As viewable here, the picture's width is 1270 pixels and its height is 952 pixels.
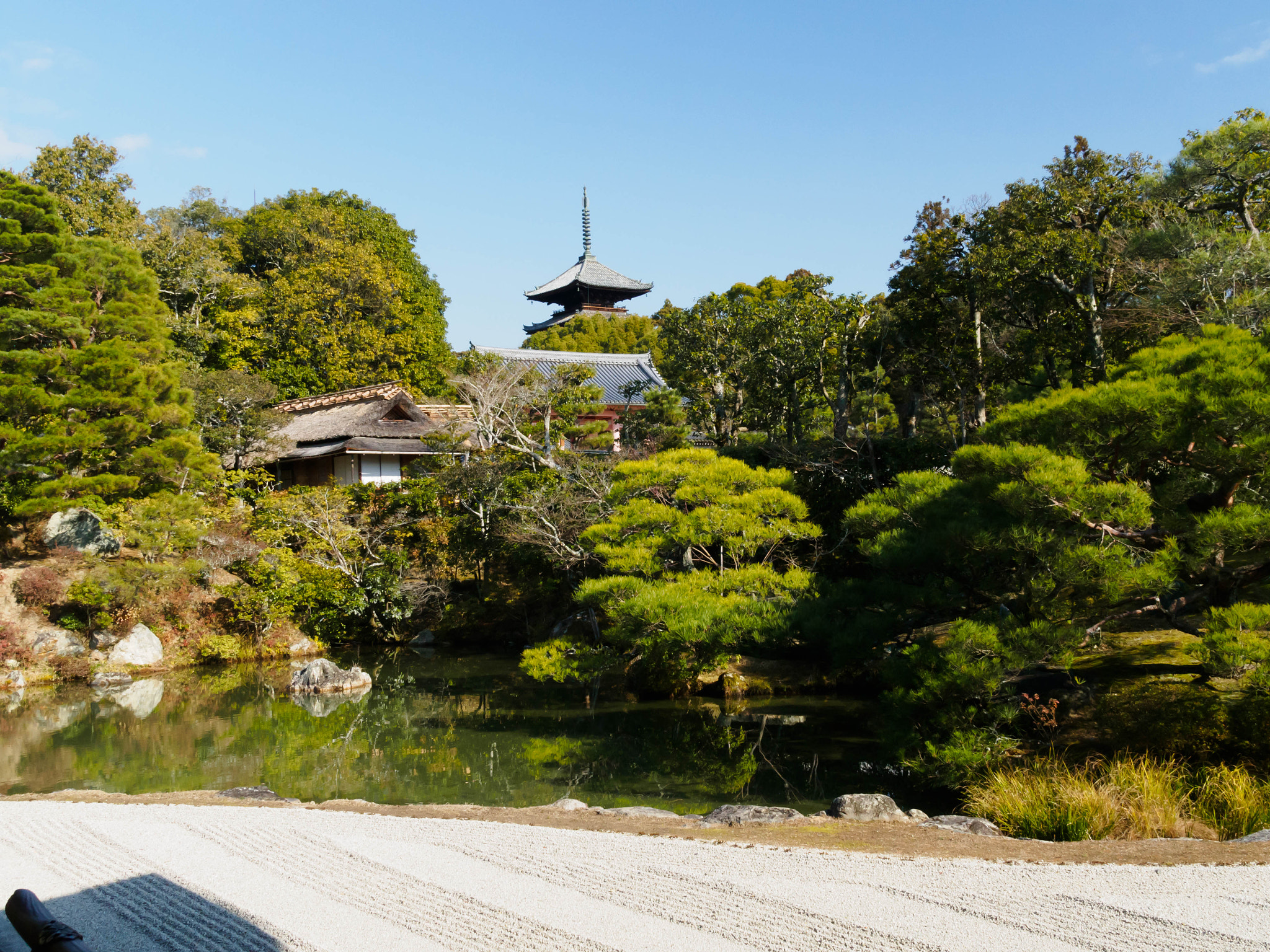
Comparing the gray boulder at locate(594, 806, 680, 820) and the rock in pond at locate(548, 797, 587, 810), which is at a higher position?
the gray boulder at locate(594, 806, 680, 820)

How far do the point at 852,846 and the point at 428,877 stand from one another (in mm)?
2290

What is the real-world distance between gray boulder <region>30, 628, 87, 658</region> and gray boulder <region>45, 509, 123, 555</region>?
5.34 feet

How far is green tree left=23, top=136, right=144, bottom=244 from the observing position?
19219 millimetres

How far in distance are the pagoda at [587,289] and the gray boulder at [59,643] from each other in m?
27.9

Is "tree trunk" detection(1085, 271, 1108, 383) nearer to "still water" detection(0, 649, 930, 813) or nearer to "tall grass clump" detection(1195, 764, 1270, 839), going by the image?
"still water" detection(0, 649, 930, 813)

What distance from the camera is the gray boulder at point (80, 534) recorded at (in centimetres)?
1377

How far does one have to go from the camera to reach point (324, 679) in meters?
12.0

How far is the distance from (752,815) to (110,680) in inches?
426

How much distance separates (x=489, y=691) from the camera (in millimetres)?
11883

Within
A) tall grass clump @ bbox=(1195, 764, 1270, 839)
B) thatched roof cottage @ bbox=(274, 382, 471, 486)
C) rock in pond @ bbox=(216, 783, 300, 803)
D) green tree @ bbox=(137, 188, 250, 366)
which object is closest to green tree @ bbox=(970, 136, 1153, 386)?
tall grass clump @ bbox=(1195, 764, 1270, 839)

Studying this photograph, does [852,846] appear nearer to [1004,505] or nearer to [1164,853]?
[1164,853]

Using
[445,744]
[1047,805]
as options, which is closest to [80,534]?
[445,744]

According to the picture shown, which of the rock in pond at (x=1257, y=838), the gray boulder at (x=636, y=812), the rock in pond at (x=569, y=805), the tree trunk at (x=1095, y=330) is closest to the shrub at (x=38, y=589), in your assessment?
→ the rock in pond at (x=569, y=805)

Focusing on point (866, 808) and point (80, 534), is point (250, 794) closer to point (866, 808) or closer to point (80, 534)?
point (866, 808)
